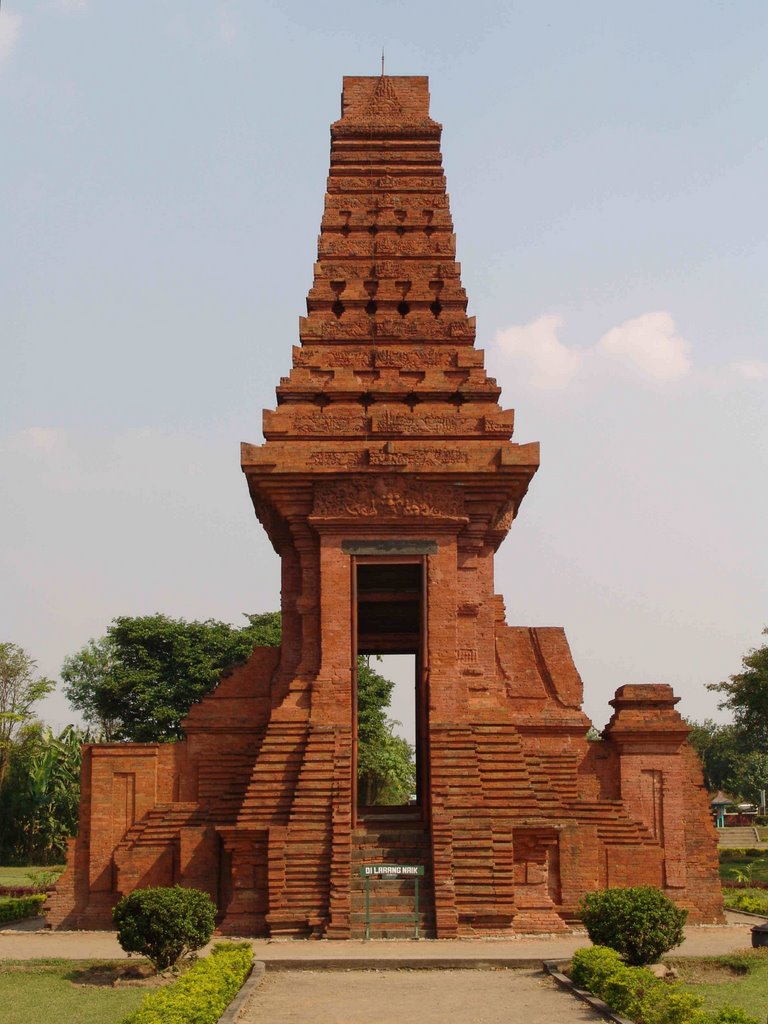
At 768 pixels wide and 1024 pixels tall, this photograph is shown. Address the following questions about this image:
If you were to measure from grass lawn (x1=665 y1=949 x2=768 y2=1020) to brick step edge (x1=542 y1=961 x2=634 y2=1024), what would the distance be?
1067mm

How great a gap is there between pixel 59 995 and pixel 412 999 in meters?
3.73

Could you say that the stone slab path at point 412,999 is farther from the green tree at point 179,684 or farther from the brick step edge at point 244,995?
the green tree at point 179,684

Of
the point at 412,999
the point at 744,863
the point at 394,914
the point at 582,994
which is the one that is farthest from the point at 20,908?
the point at 744,863

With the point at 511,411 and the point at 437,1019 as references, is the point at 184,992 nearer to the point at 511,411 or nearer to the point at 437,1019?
the point at 437,1019

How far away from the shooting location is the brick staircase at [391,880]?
661 inches

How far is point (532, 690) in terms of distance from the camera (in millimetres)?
20625

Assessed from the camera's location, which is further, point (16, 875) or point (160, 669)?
point (160, 669)

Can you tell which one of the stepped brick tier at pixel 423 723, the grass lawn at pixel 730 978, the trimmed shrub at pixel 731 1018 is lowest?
the grass lawn at pixel 730 978

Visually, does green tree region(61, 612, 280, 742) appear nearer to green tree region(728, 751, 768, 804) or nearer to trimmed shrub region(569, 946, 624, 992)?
green tree region(728, 751, 768, 804)

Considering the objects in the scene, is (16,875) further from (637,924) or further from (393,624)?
(637,924)

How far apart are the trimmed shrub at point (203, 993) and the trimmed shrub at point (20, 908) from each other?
29.5 ft

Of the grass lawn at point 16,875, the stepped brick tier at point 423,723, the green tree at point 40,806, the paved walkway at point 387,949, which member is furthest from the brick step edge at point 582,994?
the green tree at point 40,806

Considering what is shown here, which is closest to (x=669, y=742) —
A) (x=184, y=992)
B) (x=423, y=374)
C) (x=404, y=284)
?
(x=423, y=374)

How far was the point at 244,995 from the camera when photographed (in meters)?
12.5
